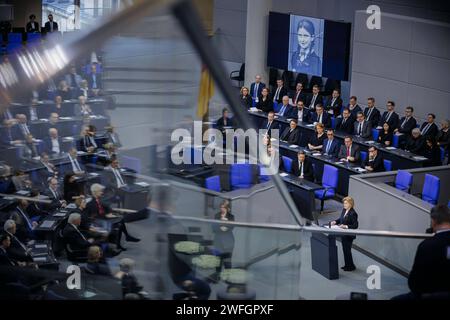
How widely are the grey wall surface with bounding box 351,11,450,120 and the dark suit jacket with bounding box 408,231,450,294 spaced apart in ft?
37.5

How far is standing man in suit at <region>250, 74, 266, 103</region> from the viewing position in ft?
59.8

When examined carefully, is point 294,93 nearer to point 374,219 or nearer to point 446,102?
point 446,102

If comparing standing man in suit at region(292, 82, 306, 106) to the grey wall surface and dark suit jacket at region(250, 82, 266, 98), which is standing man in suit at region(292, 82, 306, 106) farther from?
the grey wall surface

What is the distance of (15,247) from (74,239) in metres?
0.65

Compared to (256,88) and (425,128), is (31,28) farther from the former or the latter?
(425,128)

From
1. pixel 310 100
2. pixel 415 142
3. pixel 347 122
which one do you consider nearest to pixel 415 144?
pixel 415 142

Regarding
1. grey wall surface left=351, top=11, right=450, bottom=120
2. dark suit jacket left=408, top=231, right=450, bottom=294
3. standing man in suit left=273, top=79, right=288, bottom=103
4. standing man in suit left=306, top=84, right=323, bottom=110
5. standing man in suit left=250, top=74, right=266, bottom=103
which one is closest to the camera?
dark suit jacket left=408, top=231, right=450, bottom=294

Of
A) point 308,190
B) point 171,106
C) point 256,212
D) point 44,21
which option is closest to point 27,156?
point 308,190

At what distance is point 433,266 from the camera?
5.16 m

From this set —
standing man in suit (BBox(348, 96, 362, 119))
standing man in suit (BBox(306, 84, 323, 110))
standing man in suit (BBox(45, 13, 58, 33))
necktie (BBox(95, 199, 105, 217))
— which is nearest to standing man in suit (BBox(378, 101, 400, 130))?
standing man in suit (BBox(348, 96, 362, 119))

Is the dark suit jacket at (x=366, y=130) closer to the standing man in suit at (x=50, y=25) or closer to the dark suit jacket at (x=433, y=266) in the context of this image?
the dark suit jacket at (x=433, y=266)

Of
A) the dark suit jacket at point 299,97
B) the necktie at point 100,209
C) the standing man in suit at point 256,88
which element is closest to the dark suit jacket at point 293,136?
the dark suit jacket at point 299,97

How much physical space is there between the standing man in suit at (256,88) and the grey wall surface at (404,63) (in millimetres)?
2197

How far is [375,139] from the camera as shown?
1502cm
